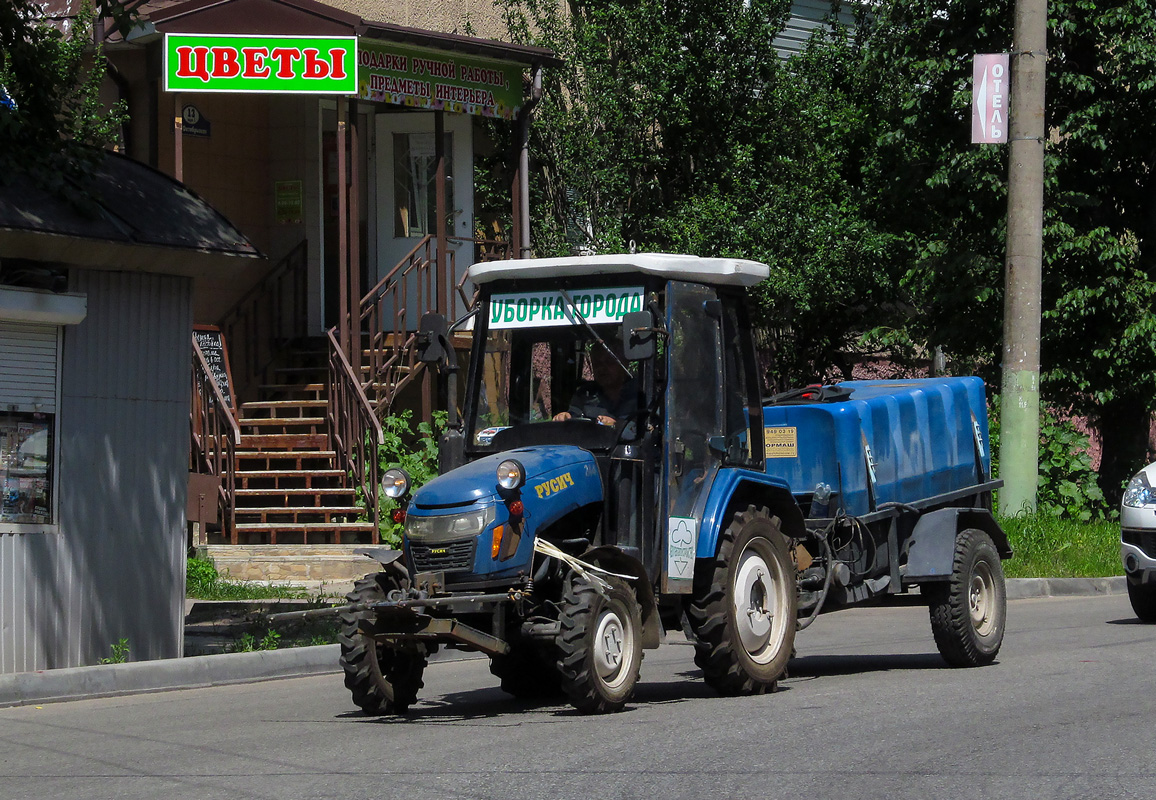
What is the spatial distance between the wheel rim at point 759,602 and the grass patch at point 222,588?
20.0 feet

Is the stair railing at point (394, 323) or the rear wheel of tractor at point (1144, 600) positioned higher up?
the stair railing at point (394, 323)

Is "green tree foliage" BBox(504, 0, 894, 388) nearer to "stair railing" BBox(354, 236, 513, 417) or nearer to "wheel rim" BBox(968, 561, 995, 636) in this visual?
"stair railing" BBox(354, 236, 513, 417)

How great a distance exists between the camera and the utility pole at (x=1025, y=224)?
16812mm

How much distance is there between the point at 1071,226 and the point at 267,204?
1027cm

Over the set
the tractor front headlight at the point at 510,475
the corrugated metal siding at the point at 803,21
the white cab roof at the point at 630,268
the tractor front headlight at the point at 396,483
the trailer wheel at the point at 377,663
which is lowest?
the trailer wheel at the point at 377,663

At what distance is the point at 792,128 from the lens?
21.1m

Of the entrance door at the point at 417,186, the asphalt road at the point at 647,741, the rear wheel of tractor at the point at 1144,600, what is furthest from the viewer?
the entrance door at the point at 417,186

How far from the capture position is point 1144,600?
1296 centimetres

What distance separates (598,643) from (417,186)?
13.3 meters

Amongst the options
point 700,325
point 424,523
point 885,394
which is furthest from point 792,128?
point 424,523

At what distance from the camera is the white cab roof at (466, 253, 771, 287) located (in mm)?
8516

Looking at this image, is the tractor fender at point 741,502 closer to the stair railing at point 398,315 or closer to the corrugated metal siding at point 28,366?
the corrugated metal siding at point 28,366

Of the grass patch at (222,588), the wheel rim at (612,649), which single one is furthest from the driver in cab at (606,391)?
the grass patch at (222,588)

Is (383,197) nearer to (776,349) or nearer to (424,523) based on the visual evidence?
(776,349)
